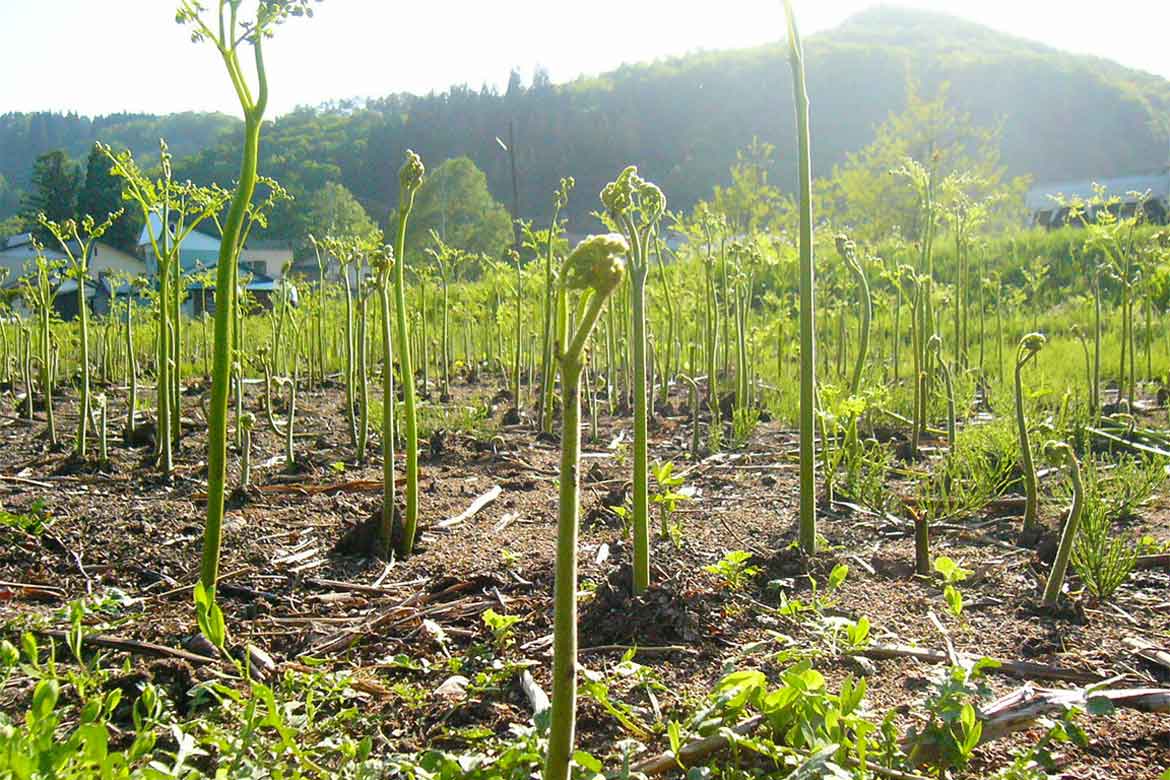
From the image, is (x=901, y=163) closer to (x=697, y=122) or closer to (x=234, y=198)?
(x=234, y=198)

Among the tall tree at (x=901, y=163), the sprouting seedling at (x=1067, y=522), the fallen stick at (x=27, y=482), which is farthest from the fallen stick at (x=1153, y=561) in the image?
the tall tree at (x=901, y=163)

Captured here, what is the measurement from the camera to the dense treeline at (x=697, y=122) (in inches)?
3339

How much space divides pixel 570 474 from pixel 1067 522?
1558 mm

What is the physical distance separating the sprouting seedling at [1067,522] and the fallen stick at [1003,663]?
13.4 inches

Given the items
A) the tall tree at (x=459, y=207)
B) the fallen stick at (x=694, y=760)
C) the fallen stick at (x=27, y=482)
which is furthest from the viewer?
the tall tree at (x=459, y=207)

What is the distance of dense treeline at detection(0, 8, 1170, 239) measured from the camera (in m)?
84.8

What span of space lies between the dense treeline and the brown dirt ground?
74.1 meters

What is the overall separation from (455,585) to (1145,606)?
74.6 inches

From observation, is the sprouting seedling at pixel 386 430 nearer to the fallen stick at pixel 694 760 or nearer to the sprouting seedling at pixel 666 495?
the sprouting seedling at pixel 666 495

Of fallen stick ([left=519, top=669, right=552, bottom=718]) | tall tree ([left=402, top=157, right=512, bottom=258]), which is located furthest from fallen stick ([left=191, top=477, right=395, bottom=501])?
tall tree ([left=402, top=157, right=512, bottom=258])

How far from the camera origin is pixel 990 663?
158cm

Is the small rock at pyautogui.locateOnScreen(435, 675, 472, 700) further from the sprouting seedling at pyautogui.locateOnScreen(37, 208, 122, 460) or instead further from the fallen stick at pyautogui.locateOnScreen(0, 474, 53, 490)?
the sprouting seedling at pyautogui.locateOnScreen(37, 208, 122, 460)

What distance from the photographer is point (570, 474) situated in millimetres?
1111

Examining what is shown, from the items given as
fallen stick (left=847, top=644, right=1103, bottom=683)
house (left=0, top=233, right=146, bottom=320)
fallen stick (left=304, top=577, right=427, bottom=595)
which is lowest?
fallen stick (left=304, top=577, right=427, bottom=595)
